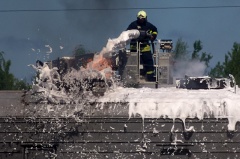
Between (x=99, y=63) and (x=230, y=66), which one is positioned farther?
(x=230, y=66)

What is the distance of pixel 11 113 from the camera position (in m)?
8.74

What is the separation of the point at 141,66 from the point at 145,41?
32.9 inches

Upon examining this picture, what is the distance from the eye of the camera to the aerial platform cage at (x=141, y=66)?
10.3 metres

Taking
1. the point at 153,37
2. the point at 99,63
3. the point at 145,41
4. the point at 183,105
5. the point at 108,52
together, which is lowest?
the point at 183,105

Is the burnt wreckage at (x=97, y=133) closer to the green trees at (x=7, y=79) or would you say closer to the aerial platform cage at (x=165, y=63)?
the aerial platform cage at (x=165, y=63)

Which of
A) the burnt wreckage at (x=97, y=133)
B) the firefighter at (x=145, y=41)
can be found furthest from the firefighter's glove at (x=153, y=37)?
the burnt wreckage at (x=97, y=133)

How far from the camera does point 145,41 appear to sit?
1148cm

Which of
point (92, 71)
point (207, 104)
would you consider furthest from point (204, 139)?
point (92, 71)

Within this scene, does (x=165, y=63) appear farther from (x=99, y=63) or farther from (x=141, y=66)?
(x=99, y=63)

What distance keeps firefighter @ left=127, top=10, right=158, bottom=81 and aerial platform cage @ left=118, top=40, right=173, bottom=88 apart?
0.57 ft

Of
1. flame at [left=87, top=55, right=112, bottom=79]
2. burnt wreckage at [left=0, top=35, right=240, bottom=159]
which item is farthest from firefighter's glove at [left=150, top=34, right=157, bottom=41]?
burnt wreckage at [left=0, top=35, right=240, bottom=159]

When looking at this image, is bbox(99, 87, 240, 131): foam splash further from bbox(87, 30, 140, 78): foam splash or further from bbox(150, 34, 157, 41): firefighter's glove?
bbox(150, 34, 157, 41): firefighter's glove

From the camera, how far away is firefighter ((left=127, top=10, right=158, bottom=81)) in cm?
1098

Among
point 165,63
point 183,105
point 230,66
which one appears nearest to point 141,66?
point 165,63
